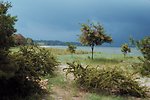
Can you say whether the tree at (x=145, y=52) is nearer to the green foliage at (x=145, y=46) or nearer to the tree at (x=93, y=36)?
the green foliage at (x=145, y=46)

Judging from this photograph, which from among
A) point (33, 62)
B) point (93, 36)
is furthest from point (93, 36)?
point (33, 62)

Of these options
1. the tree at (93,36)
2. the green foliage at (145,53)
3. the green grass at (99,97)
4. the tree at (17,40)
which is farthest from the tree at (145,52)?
the tree at (93,36)

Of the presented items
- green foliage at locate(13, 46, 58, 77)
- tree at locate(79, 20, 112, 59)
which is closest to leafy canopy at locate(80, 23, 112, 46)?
tree at locate(79, 20, 112, 59)

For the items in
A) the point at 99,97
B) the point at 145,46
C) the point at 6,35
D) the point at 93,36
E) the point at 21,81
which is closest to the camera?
the point at 6,35

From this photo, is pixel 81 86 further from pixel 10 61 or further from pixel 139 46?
pixel 10 61

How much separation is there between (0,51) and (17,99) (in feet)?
5.50

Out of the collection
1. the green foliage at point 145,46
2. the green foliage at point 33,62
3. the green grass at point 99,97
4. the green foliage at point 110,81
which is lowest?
the green grass at point 99,97

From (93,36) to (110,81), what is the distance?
16899 millimetres

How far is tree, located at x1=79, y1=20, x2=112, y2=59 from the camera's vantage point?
1200 inches

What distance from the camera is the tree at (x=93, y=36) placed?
3048cm

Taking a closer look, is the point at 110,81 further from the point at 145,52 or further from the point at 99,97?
the point at 145,52

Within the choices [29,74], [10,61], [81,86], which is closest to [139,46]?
[81,86]

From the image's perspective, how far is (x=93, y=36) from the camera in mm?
30625

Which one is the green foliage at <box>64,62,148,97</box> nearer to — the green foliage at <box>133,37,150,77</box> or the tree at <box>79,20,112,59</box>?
the green foliage at <box>133,37,150,77</box>
